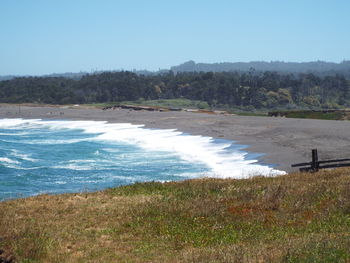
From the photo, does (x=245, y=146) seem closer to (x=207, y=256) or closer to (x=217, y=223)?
(x=217, y=223)

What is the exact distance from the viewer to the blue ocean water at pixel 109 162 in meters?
32.3

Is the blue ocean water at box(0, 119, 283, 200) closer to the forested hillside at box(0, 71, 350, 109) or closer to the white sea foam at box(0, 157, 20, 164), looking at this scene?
the white sea foam at box(0, 157, 20, 164)

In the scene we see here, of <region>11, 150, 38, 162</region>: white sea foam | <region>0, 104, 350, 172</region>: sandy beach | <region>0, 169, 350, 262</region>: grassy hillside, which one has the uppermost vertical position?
<region>0, 169, 350, 262</region>: grassy hillside

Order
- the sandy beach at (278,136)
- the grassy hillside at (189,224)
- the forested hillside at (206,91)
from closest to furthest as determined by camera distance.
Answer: the grassy hillside at (189,224) → the sandy beach at (278,136) → the forested hillside at (206,91)

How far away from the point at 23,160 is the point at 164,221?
103 feet

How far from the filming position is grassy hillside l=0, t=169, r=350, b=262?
468 inches

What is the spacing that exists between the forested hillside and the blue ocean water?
92571 millimetres

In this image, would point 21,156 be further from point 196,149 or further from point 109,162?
point 196,149

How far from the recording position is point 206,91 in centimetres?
16362

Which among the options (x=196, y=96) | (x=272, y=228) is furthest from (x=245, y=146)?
(x=196, y=96)

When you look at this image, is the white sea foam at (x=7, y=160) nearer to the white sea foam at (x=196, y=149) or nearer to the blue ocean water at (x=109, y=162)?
the blue ocean water at (x=109, y=162)

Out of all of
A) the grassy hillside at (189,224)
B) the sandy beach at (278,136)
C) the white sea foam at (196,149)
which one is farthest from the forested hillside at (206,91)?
the grassy hillside at (189,224)

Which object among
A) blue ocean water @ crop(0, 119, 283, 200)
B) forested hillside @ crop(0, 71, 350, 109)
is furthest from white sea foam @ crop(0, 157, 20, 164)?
forested hillside @ crop(0, 71, 350, 109)

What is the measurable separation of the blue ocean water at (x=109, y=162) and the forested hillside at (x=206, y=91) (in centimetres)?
9257
